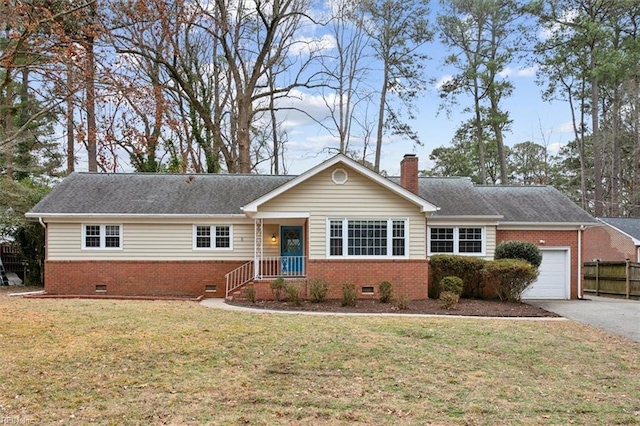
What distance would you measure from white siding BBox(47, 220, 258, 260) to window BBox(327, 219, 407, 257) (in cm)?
362

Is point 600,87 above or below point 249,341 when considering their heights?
above

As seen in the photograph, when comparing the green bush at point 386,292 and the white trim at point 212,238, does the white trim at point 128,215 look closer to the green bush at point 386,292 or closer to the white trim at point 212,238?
the white trim at point 212,238

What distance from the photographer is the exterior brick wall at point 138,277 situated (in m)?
16.8

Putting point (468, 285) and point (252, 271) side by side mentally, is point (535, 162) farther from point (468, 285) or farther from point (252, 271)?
point (252, 271)

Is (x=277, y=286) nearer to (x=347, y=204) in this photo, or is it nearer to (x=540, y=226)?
(x=347, y=204)

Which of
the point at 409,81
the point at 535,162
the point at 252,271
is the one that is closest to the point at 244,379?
the point at 252,271

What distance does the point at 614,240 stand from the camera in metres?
24.7

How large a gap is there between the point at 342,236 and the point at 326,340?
22.3 ft

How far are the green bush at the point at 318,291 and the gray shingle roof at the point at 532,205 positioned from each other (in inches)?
298

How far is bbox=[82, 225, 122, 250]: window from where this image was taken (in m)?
17.1

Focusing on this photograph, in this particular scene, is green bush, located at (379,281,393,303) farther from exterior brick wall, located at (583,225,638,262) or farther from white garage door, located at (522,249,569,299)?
exterior brick wall, located at (583,225,638,262)

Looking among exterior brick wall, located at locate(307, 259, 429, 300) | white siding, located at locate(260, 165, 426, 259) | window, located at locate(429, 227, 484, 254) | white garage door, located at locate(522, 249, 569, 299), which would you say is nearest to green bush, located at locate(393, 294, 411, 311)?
exterior brick wall, located at locate(307, 259, 429, 300)

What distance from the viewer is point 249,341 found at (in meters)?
9.12

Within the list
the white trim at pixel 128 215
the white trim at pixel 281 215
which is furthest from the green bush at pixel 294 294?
the white trim at pixel 128 215
